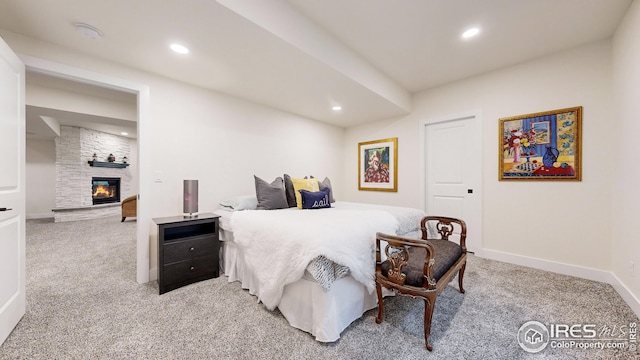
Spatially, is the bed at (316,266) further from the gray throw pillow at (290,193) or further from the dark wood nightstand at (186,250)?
the gray throw pillow at (290,193)

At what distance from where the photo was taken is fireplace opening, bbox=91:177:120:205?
6480 mm

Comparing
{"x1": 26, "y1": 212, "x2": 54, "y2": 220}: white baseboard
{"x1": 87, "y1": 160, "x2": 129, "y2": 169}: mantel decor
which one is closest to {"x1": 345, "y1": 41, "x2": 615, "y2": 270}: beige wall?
{"x1": 87, "y1": 160, "x2": 129, "y2": 169}: mantel decor

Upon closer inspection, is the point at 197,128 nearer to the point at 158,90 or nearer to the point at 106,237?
the point at 158,90

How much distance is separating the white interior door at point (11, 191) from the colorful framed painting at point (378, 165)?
4.23 meters

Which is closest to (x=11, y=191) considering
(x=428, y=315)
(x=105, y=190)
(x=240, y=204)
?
(x=240, y=204)

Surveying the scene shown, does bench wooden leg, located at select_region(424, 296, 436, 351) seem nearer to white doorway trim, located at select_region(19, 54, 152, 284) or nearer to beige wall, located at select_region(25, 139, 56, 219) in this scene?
white doorway trim, located at select_region(19, 54, 152, 284)

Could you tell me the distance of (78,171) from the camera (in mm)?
6090

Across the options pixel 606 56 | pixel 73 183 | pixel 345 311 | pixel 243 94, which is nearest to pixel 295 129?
pixel 243 94

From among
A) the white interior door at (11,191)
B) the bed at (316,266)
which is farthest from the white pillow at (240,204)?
the white interior door at (11,191)

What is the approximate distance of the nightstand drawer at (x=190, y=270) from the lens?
7.36 ft

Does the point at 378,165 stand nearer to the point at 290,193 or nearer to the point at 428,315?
the point at 290,193

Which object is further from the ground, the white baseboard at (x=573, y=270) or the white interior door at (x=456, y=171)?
the white interior door at (x=456, y=171)

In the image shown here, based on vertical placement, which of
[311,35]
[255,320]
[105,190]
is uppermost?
[311,35]

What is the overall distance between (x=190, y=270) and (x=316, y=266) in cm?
158
